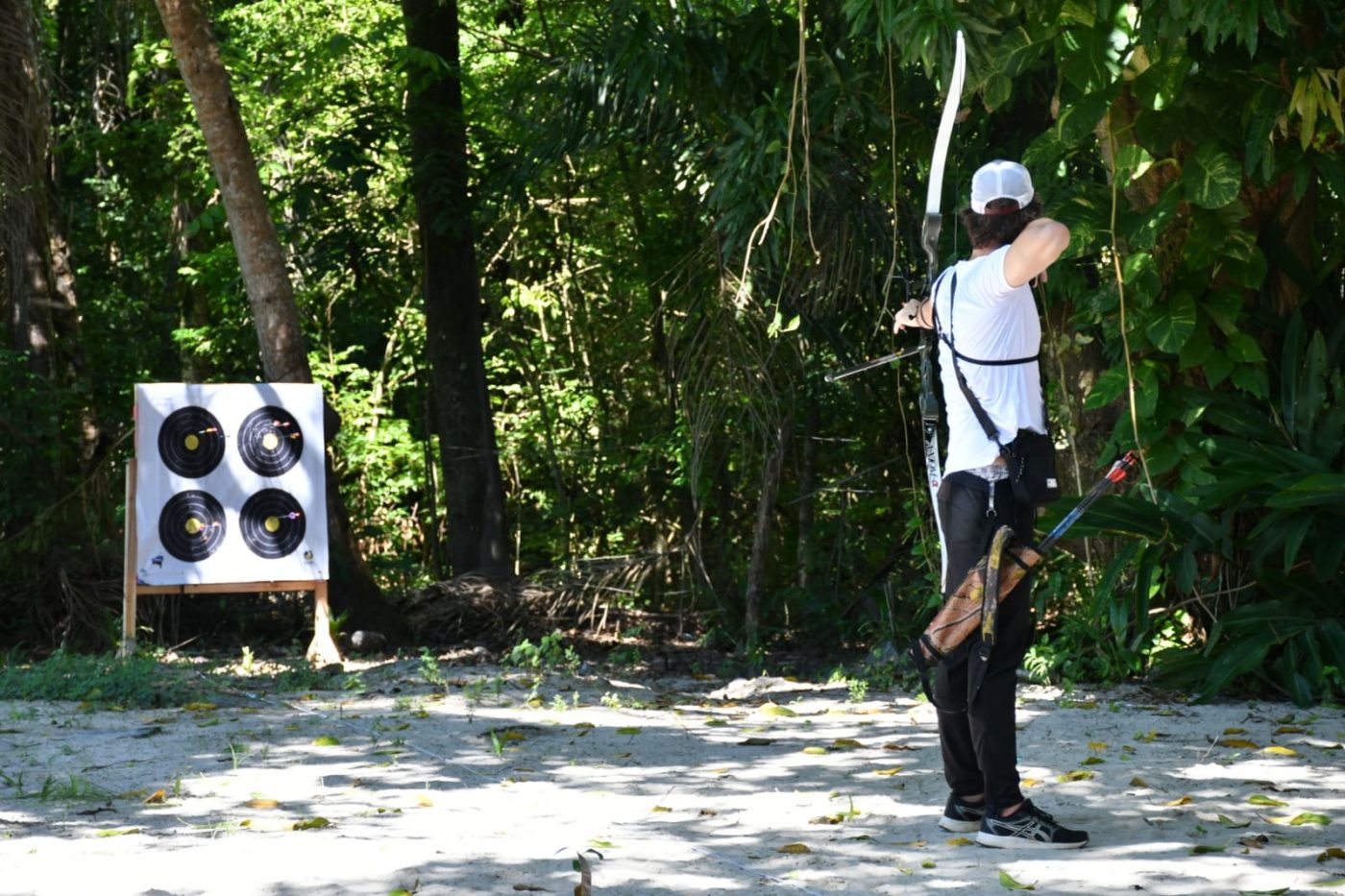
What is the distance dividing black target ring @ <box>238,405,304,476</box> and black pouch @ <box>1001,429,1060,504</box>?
5.76 meters

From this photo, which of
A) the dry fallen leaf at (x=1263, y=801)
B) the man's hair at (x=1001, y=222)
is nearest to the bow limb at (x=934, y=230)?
the man's hair at (x=1001, y=222)

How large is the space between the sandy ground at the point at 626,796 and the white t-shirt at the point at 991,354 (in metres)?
1.18

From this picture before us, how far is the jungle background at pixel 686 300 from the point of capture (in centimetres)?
681

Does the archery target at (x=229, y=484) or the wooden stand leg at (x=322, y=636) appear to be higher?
the archery target at (x=229, y=484)

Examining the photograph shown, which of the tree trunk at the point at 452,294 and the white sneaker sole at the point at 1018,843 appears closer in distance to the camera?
the white sneaker sole at the point at 1018,843

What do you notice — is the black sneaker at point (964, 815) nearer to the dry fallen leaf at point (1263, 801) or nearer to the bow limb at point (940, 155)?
the dry fallen leaf at point (1263, 801)

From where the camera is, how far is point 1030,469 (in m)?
4.59

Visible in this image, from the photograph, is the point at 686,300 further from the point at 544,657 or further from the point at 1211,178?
the point at 1211,178

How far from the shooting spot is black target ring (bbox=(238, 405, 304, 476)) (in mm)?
9352

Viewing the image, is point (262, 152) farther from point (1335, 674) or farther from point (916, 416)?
point (1335, 674)

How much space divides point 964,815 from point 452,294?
8.15m

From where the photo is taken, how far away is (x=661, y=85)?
885 cm

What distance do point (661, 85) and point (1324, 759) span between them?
4.95 m

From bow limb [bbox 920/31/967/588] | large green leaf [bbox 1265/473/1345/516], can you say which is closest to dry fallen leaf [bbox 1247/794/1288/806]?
bow limb [bbox 920/31/967/588]
